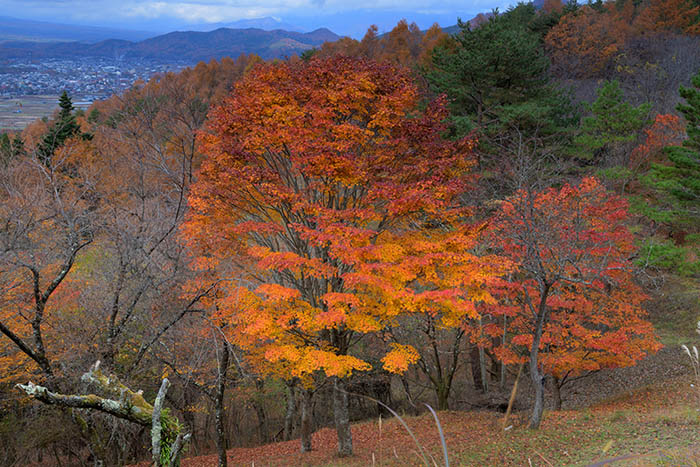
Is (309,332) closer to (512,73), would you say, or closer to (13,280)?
(13,280)

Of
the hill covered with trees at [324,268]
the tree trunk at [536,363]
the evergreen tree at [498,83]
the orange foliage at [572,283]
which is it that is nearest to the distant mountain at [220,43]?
the evergreen tree at [498,83]

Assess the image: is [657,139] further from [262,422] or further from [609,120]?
[262,422]

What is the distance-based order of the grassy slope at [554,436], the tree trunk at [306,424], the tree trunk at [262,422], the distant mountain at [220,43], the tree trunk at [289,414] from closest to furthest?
the grassy slope at [554,436]
the tree trunk at [306,424]
the tree trunk at [289,414]
the tree trunk at [262,422]
the distant mountain at [220,43]

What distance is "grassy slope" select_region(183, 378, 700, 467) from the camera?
9.68 m

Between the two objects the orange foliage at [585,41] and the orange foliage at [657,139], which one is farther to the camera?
the orange foliage at [585,41]

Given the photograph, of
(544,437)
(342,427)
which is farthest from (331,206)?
(544,437)

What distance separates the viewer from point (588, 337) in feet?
45.6

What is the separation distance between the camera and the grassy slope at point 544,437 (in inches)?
381

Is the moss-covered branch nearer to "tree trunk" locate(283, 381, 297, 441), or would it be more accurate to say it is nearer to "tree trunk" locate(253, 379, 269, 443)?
"tree trunk" locate(283, 381, 297, 441)

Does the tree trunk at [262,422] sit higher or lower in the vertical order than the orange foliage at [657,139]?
lower

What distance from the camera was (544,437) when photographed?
1139cm

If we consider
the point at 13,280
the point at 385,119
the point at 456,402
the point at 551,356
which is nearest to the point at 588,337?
the point at 551,356

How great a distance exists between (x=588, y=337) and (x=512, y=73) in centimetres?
1369

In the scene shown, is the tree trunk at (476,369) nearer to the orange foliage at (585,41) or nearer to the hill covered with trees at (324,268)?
the hill covered with trees at (324,268)
